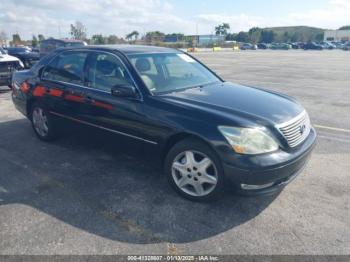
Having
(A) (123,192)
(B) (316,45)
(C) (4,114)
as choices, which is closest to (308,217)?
(A) (123,192)

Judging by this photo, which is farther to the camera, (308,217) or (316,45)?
(316,45)

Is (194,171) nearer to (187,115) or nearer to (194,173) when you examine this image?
(194,173)

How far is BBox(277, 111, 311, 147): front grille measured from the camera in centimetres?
325

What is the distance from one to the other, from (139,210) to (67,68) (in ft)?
8.67

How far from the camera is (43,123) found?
5270 mm

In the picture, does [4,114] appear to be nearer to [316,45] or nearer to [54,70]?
[54,70]

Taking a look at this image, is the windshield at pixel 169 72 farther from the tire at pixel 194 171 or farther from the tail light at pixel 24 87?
the tail light at pixel 24 87

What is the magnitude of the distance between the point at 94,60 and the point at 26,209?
2135mm

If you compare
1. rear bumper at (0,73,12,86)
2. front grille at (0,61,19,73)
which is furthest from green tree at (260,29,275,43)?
rear bumper at (0,73,12,86)

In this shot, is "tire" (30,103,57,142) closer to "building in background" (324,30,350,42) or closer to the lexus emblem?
the lexus emblem

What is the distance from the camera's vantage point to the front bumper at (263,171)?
2975 mm

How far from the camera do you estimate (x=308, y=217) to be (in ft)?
10.4

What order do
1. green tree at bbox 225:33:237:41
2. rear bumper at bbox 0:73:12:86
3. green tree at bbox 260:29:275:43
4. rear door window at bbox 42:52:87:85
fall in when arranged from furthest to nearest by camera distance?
green tree at bbox 260:29:275:43, green tree at bbox 225:33:237:41, rear bumper at bbox 0:73:12:86, rear door window at bbox 42:52:87:85

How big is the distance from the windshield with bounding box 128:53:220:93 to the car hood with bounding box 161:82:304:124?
0.20 metres
